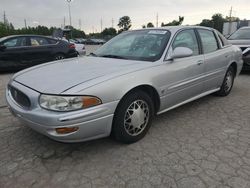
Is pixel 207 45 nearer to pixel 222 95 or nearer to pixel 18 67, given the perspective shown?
pixel 222 95

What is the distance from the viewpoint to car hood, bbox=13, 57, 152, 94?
2.63 meters

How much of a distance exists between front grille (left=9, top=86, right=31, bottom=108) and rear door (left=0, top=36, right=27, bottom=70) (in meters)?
5.67

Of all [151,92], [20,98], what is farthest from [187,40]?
[20,98]

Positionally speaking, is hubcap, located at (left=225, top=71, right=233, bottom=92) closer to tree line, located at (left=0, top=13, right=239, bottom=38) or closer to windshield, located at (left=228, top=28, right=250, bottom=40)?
windshield, located at (left=228, top=28, right=250, bottom=40)

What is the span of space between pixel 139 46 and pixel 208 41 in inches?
60.0

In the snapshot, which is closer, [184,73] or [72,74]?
[72,74]

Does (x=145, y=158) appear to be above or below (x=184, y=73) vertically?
below

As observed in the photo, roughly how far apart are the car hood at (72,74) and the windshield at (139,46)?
22 cm

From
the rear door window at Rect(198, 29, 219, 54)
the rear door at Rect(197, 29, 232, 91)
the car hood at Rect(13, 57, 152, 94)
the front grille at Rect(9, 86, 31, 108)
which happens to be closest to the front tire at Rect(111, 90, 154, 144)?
the car hood at Rect(13, 57, 152, 94)

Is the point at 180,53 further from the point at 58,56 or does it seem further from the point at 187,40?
the point at 58,56

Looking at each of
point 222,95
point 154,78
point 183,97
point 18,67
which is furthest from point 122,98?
point 18,67

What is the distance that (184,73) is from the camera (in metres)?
3.62

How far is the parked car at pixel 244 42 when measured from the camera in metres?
7.25

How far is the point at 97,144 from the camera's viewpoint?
3.13 metres
